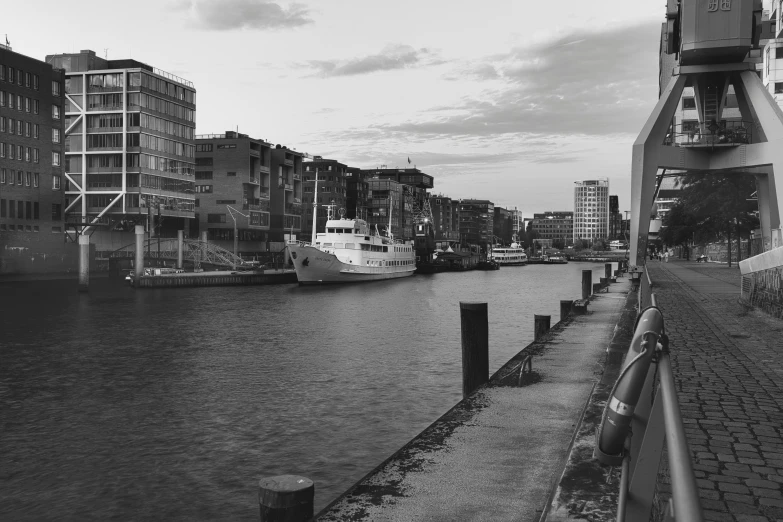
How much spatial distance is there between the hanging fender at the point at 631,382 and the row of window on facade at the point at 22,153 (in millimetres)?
81537

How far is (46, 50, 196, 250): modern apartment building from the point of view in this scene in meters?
87.2

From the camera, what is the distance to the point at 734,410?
8.41 meters

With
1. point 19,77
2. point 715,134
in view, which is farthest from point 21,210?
point 715,134

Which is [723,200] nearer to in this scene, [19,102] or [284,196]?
[19,102]

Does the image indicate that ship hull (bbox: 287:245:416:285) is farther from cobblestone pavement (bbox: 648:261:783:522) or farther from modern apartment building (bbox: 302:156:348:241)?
modern apartment building (bbox: 302:156:348:241)

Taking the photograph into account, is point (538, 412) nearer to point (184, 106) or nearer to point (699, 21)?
point (699, 21)

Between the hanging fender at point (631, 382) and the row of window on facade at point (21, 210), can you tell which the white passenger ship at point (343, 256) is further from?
the hanging fender at point (631, 382)

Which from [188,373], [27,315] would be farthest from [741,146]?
[27,315]

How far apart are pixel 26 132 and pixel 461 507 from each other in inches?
3283

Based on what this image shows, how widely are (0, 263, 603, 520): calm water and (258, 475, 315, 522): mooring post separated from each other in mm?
4948

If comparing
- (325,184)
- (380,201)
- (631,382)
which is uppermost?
(325,184)

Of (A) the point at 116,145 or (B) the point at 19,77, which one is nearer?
(B) the point at 19,77

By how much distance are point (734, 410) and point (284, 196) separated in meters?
122

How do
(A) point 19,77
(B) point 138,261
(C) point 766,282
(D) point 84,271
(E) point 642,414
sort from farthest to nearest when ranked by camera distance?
(A) point 19,77, (B) point 138,261, (D) point 84,271, (C) point 766,282, (E) point 642,414
